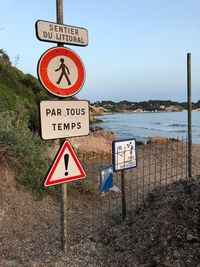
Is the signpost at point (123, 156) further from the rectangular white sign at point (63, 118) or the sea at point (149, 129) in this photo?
the sea at point (149, 129)

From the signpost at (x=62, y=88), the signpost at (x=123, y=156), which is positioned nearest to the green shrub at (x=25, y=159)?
the signpost at (x=123, y=156)

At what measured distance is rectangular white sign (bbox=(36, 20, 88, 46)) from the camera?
3100mm

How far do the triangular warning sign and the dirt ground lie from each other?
1018mm

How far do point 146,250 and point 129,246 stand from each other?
33 cm

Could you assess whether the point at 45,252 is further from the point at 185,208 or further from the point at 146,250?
the point at 185,208

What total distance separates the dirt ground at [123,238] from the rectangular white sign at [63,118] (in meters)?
1.57

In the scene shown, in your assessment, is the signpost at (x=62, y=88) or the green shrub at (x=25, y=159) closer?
the signpost at (x=62, y=88)

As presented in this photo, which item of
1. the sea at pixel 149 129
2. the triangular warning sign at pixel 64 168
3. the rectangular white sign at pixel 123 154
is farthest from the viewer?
the sea at pixel 149 129

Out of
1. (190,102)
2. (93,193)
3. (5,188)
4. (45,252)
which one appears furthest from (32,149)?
(190,102)

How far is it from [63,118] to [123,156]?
190 cm

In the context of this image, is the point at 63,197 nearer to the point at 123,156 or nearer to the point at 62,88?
the point at 62,88

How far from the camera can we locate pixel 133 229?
4.32 metres

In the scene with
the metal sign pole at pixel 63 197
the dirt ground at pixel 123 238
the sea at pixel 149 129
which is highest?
the metal sign pole at pixel 63 197

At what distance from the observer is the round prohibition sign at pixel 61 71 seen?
3.11 meters
